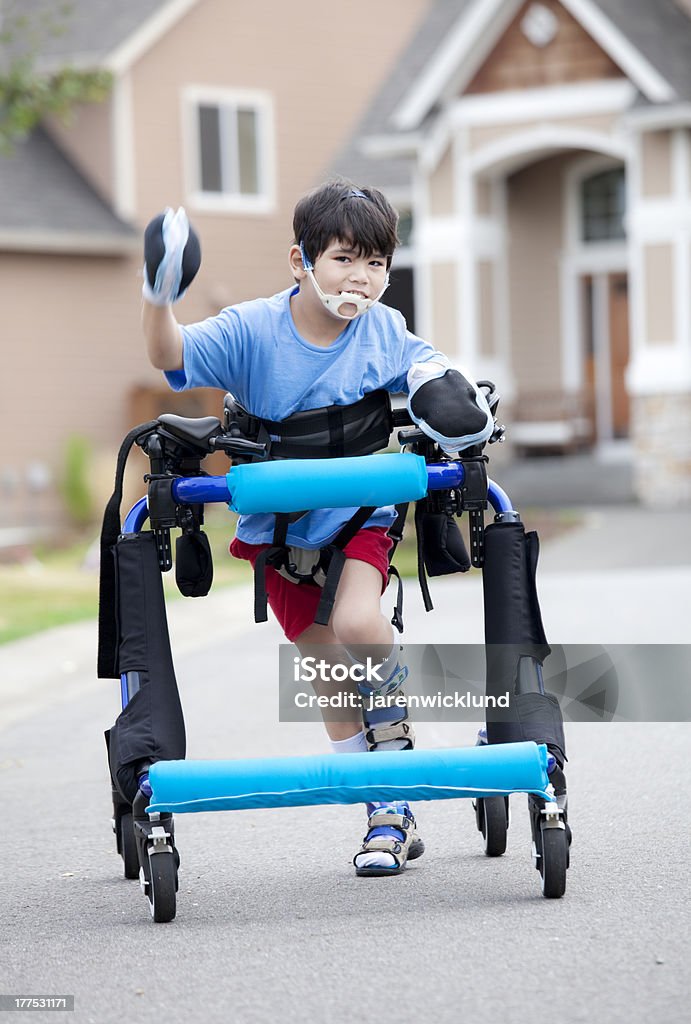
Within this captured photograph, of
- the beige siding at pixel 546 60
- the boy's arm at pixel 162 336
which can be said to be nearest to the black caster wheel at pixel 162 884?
the boy's arm at pixel 162 336

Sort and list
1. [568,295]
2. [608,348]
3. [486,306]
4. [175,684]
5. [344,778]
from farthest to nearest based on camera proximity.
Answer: [608,348], [568,295], [486,306], [175,684], [344,778]

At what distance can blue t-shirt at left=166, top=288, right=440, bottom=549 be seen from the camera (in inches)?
179

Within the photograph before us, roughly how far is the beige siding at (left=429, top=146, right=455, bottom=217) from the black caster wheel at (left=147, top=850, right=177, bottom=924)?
1794 centimetres

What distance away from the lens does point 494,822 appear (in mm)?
4938

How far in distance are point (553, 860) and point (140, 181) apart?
22043 mm

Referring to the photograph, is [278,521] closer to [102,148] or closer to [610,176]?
[610,176]

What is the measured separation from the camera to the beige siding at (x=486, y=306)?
22.0m

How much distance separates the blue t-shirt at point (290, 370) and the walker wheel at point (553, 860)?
0.99m

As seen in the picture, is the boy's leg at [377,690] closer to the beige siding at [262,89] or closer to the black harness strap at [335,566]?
the black harness strap at [335,566]

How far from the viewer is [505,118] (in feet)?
69.3

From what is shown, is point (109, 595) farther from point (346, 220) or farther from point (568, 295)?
point (568, 295)

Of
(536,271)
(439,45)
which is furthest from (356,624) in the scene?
(439,45)

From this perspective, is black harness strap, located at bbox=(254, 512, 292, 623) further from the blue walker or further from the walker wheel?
the walker wheel

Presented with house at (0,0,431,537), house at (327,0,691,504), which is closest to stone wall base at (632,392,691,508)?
house at (327,0,691,504)
